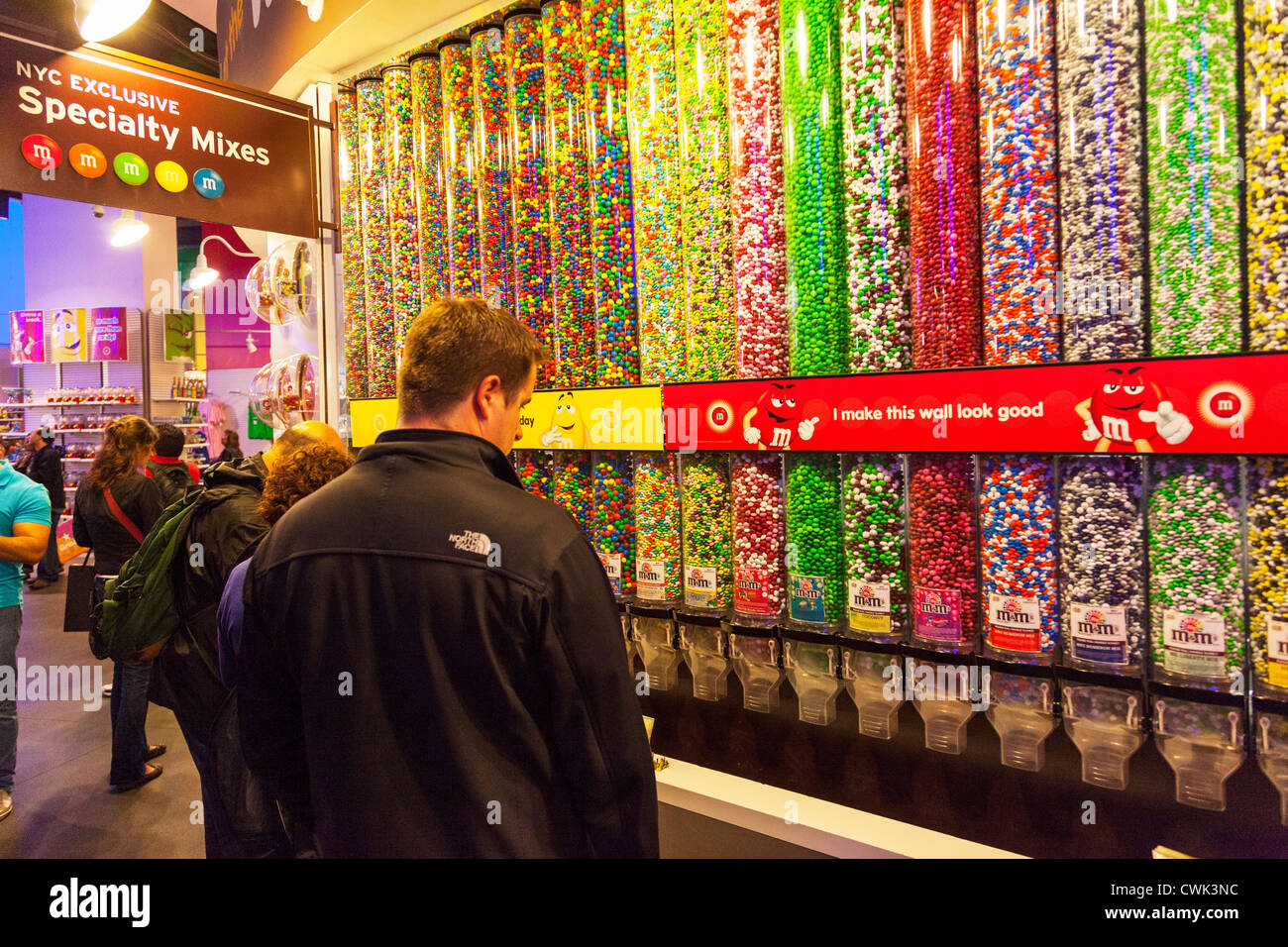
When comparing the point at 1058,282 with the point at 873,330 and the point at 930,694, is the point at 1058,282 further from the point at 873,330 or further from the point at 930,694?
the point at 930,694

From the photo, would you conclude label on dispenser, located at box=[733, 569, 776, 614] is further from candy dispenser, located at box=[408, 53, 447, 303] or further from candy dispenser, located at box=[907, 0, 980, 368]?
candy dispenser, located at box=[408, 53, 447, 303]

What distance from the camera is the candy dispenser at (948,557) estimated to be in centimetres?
116

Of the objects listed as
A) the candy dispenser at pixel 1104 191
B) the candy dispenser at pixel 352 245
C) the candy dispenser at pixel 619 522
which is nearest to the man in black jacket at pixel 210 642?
the candy dispenser at pixel 352 245

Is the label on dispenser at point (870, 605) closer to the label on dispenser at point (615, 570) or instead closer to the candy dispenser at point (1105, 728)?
the candy dispenser at point (1105, 728)

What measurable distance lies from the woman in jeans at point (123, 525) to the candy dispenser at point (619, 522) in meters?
3.30

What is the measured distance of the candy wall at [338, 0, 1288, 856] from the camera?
0.97 meters

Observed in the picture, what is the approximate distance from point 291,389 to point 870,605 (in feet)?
7.91

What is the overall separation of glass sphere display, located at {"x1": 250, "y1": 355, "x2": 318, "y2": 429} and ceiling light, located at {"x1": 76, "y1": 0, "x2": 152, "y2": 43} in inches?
44.6

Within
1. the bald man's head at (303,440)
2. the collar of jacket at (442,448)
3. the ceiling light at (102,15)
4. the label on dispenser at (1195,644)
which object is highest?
the ceiling light at (102,15)

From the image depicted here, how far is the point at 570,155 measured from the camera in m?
1.69

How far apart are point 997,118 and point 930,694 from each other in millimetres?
Answer: 937

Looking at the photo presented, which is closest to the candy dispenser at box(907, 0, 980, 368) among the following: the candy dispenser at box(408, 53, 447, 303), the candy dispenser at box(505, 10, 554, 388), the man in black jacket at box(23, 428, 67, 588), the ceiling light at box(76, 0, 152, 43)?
the candy dispenser at box(505, 10, 554, 388)
